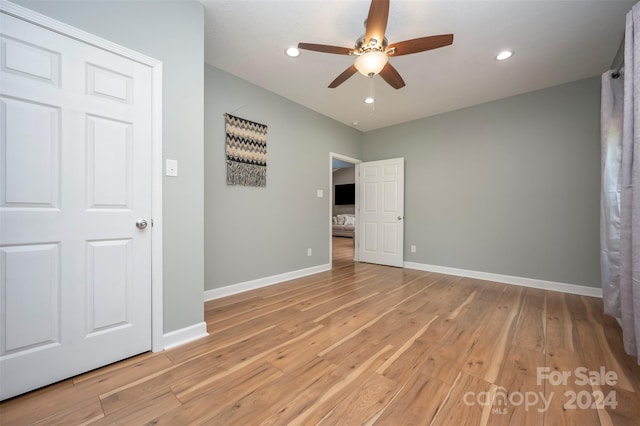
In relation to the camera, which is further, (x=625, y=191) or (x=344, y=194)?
(x=344, y=194)

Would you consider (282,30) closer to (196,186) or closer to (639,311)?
(196,186)

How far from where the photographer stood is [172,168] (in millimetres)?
1825

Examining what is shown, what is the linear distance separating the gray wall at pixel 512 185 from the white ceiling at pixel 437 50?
0.41 metres

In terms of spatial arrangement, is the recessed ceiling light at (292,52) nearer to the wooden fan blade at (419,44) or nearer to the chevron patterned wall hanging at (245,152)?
the chevron patterned wall hanging at (245,152)

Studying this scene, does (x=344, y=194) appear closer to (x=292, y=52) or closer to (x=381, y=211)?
(x=381, y=211)

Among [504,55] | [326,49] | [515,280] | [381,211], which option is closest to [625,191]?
[504,55]

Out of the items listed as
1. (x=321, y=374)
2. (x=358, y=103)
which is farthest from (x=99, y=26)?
(x=358, y=103)

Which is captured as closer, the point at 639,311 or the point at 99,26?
the point at 639,311

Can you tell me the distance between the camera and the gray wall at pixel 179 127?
5.62 feet

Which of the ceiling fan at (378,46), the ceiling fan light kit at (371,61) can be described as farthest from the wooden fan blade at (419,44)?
the ceiling fan light kit at (371,61)

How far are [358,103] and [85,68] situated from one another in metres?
3.13

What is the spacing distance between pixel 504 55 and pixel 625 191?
5.76ft

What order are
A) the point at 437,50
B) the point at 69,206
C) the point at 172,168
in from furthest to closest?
the point at 437,50
the point at 172,168
the point at 69,206

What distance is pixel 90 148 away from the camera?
1.51 meters
